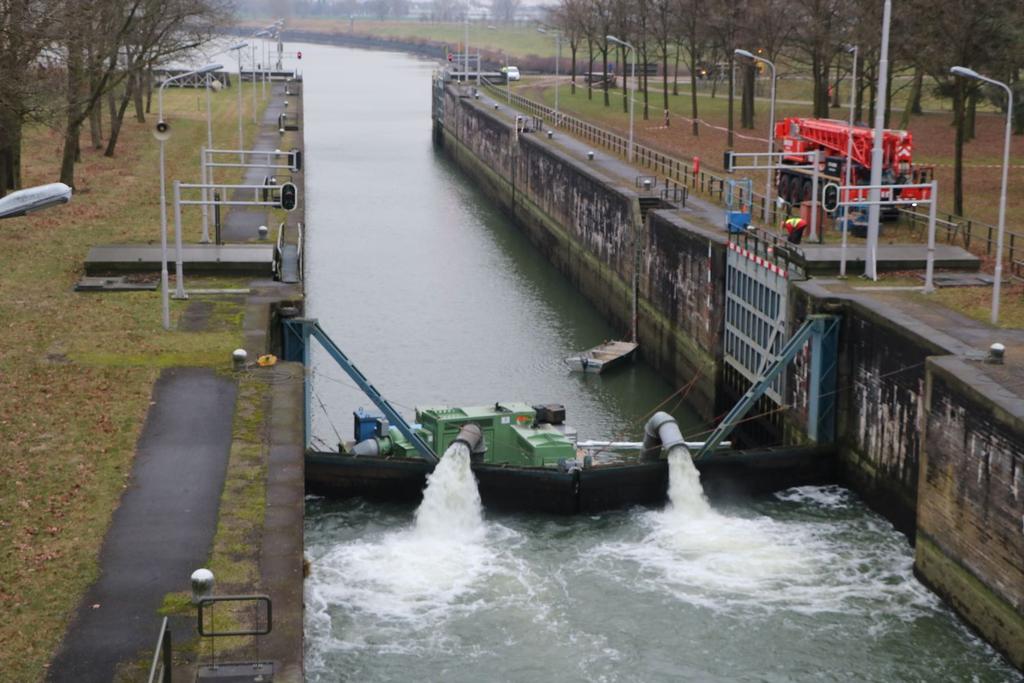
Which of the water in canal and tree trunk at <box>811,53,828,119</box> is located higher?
tree trunk at <box>811,53,828,119</box>

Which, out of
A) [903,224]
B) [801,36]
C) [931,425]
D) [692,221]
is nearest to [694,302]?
[692,221]

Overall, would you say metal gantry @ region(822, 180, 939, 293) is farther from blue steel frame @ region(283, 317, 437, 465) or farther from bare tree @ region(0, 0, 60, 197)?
bare tree @ region(0, 0, 60, 197)

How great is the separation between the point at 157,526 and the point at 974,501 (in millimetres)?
14773

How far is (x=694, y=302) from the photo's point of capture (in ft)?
160

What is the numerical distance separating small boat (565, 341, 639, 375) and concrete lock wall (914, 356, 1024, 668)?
19.2 metres

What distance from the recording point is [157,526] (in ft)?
84.7

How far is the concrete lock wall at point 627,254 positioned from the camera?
47.4 metres

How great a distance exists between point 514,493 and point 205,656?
15271 mm

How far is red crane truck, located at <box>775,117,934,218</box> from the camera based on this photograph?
57.6 meters

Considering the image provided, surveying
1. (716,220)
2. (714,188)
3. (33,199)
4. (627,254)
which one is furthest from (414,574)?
(714,188)

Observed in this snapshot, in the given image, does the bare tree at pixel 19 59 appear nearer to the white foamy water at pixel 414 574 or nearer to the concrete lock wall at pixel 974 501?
the white foamy water at pixel 414 574

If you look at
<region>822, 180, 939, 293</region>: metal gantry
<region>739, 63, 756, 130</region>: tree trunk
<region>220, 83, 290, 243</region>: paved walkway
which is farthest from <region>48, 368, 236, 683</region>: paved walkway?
<region>739, 63, 756, 130</region>: tree trunk

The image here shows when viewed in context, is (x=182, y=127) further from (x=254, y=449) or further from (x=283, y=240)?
(x=254, y=449)

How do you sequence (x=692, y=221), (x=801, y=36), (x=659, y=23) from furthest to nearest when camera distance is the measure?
1. (x=659, y=23)
2. (x=801, y=36)
3. (x=692, y=221)
